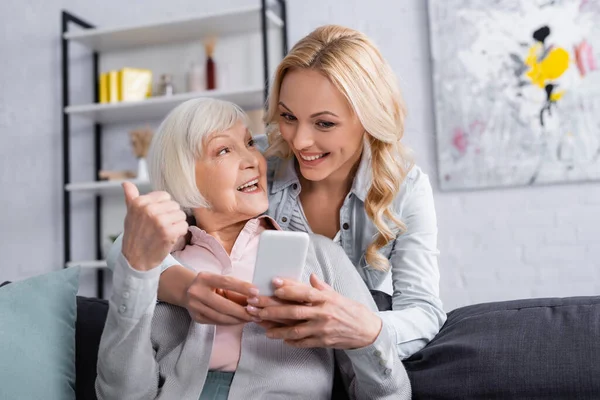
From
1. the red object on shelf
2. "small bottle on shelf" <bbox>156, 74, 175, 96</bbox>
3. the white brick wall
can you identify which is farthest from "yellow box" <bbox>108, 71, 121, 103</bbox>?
the red object on shelf

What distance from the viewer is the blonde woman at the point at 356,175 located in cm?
144

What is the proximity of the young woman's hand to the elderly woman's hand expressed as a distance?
0.11ft

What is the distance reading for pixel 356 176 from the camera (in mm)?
1626

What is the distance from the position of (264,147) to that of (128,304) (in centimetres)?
77

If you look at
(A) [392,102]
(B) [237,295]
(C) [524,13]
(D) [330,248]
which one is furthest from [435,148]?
(B) [237,295]

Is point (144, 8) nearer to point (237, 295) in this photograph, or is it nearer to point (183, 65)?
point (183, 65)

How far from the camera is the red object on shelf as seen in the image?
338 centimetres

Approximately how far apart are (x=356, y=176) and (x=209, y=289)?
626 millimetres

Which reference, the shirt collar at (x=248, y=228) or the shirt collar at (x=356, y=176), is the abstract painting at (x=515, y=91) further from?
Answer: the shirt collar at (x=248, y=228)

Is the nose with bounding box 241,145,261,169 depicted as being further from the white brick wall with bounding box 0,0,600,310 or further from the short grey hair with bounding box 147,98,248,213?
the white brick wall with bounding box 0,0,600,310

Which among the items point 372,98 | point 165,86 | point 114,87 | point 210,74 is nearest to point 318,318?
point 372,98

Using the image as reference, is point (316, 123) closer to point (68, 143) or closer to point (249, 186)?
point (249, 186)

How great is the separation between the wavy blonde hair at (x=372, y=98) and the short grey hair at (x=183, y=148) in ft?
0.86

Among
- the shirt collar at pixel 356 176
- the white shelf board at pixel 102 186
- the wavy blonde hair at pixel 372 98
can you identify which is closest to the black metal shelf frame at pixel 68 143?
the white shelf board at pixel 102 186
